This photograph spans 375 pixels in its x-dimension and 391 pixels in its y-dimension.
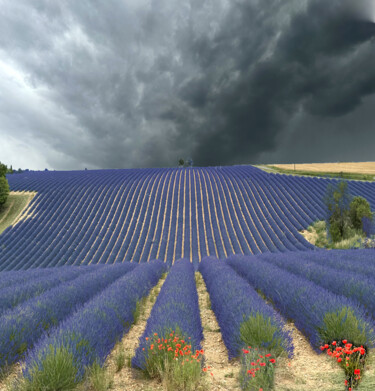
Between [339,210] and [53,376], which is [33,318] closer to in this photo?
[53,376]

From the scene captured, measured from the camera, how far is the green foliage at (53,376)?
2404 mm

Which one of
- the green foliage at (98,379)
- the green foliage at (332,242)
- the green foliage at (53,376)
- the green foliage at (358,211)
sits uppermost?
the green foliage at (358,211)

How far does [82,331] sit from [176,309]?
5.01ft

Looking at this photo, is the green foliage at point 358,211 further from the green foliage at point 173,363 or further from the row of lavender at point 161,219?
the green foliage at point 173,363

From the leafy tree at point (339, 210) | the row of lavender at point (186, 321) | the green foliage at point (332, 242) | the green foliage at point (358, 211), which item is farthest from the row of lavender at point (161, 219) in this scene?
the row of lavender at point (186, 321)

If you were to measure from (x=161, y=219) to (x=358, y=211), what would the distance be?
1579cm

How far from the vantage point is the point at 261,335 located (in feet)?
10.3

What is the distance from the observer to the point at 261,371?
2.59 meters

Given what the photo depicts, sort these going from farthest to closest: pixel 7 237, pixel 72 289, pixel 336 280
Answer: pixel 7 237, pixel 72 289, pixel 336 280

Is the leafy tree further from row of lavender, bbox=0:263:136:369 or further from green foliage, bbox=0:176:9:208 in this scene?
green foliage, bbox=0:176:9:208

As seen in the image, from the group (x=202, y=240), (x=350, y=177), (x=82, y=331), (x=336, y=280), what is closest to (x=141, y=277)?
(x=82, y=331)

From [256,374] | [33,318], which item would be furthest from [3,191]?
[256,374]

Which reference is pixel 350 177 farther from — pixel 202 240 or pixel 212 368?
pixel 212 368

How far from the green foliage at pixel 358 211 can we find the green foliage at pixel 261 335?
16.7 m
